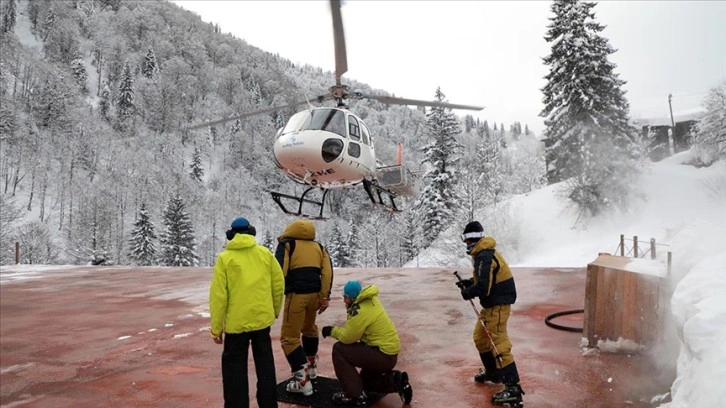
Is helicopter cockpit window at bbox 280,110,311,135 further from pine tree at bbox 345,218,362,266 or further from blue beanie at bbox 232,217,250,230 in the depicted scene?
pine tree at bbox 345,218,362,266

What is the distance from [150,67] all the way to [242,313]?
13069 cm

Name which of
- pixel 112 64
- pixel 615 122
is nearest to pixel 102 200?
pixel 112 64

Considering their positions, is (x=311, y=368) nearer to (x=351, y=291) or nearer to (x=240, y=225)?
(x=351, y=291)

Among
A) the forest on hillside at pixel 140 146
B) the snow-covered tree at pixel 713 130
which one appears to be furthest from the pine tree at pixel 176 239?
the snow-covered tree at pixel 713 130

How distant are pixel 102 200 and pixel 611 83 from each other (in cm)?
6485

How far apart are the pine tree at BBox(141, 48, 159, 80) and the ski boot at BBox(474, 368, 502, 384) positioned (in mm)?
128627

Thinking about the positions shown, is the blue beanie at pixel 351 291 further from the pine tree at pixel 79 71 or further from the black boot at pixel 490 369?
the pine tree at pixel 79 71

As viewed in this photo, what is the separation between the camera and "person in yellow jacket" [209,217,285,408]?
3930 mm

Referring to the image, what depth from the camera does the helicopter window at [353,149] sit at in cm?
1016

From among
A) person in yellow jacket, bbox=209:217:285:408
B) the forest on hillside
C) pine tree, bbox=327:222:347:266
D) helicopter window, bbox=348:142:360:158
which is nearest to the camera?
person in yellow jacket, bbox=209:217:285:408

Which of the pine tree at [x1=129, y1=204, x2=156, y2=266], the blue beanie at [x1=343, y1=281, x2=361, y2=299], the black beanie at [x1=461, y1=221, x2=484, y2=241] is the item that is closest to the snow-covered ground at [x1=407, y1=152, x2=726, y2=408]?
the black beanie at [x1=461, y1=221, x2=484, y2=241]

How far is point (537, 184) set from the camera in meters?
75.1

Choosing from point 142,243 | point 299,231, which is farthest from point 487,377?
point 142,243

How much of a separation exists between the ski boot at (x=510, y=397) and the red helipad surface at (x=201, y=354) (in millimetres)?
165
